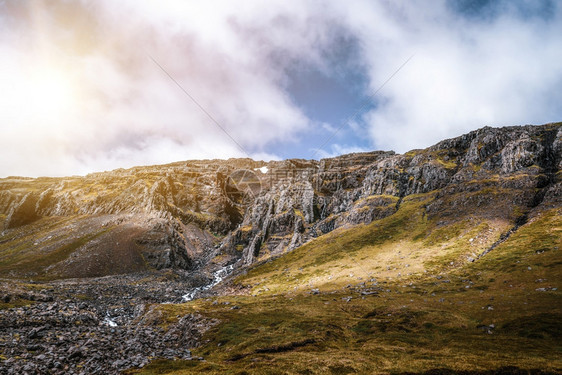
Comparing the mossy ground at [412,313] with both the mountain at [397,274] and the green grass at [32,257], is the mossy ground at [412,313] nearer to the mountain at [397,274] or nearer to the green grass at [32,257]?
the mountain at [397,274]

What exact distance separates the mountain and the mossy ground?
12.5 inches

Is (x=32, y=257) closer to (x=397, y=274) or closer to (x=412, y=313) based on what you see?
(x=397, y=274)

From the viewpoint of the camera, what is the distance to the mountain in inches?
1193

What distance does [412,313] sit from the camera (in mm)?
47969

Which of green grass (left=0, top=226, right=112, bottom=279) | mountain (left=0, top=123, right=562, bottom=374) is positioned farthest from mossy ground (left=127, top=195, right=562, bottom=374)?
green grass (left=0, top=226, right=112, bottom=279)

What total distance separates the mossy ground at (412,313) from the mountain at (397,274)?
0.32m

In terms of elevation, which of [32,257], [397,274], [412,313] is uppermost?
[32,257]

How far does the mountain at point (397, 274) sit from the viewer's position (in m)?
30.3

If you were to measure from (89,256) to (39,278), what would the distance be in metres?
32.1

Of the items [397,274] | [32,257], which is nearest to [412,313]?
[397,274]

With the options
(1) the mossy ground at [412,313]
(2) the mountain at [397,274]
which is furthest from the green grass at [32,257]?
(1) the mossy ground at [412,313]

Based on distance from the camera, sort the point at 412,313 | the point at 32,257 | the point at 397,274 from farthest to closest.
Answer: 1. the point at 32,257
2. the point at 397,274
3. the point at 412,313

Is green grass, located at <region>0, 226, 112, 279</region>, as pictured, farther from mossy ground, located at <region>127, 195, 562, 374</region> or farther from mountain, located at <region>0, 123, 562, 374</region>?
mossy ground, located at <region>127, 195, 562, 374</region>

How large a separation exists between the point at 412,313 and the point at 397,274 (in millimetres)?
41924
